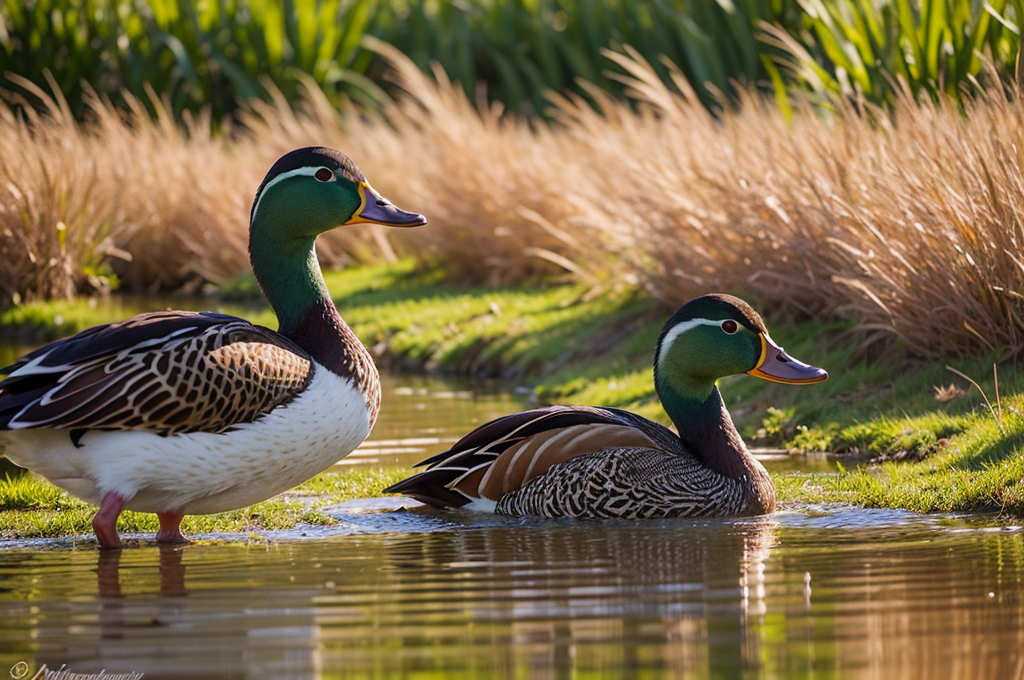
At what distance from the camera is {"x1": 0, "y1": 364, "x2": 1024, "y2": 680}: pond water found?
4863 millimetres

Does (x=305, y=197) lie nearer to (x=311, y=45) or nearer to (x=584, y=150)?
(x=584, y=150)

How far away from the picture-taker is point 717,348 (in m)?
8.27

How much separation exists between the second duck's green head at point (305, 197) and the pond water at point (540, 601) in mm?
1632

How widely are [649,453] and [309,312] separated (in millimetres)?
2028

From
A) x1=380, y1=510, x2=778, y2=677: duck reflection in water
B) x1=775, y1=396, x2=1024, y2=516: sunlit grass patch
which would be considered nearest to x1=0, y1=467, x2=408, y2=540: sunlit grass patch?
x1=380, y1=510, x2=778, y2=677: duck reflection in water

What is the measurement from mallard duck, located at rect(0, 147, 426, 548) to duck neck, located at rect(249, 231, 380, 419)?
0.02 metres

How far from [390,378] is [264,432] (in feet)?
26.6

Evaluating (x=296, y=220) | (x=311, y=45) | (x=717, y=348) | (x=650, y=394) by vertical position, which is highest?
(x=311, y=45)

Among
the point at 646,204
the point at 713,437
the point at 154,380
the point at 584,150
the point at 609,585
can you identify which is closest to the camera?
the point at 609,585

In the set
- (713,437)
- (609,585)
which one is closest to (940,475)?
(713,437)

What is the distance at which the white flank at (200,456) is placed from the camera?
267 inches

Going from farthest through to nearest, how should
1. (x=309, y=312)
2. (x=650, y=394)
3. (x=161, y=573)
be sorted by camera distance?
1. (x=650, y=394)
2. (x=309, y=312)
3. (x=161, y=573)

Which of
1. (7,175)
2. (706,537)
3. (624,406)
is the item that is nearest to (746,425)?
(624,406)

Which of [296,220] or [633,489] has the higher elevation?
[296,220]
